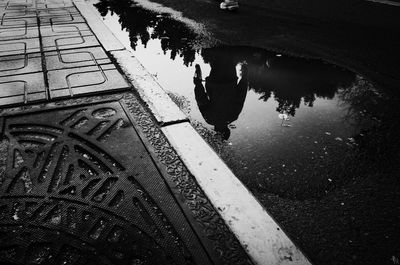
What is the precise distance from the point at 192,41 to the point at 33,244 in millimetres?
4005

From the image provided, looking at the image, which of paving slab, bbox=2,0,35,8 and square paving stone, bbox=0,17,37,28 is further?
paving slab, bbox=2,0,35,8

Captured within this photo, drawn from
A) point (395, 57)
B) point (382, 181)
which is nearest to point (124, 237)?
point (382, 181)

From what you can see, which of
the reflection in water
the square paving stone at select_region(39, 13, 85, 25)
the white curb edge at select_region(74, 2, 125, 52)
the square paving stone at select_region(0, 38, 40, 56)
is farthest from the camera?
the square paving stone at select_region(39, 13, 85, 25)

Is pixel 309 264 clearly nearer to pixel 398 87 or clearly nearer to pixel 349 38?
pixel 398 87

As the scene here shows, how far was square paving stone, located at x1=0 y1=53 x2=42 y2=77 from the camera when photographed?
3.51 m

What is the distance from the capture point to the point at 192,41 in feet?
15.9

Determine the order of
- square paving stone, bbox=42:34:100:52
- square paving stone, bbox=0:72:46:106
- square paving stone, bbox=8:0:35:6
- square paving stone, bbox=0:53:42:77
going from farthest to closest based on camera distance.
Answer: square paving stone, bbox=8:0:35:6 → square paving stone, bbox=42:34:100:52 → square paving stone, bbox=0:53:42:77 → square paving stone, bbox=0:72:46:106

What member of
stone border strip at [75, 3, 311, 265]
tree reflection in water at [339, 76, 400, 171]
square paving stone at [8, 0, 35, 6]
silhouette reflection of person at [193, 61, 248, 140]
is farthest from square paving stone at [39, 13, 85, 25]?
tree reflection in water at [339, 76, 400, 171]

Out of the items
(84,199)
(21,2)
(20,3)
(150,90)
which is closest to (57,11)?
(20,3)

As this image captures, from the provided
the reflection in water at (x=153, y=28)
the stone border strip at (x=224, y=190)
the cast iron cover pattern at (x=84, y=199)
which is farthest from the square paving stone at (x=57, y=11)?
the cast iron cover pattern at (x=84, y=199)

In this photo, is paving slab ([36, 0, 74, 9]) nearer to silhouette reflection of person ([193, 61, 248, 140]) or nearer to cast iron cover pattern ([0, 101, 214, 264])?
silhouette reflection of person ([193, 61, 248, 140])

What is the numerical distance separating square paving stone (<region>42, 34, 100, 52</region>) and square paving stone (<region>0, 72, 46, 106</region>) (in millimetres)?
1010

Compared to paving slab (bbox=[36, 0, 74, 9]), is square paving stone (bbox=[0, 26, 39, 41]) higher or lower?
lower

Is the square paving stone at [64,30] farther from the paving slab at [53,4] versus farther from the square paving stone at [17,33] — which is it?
the paving slab at [53,4]
